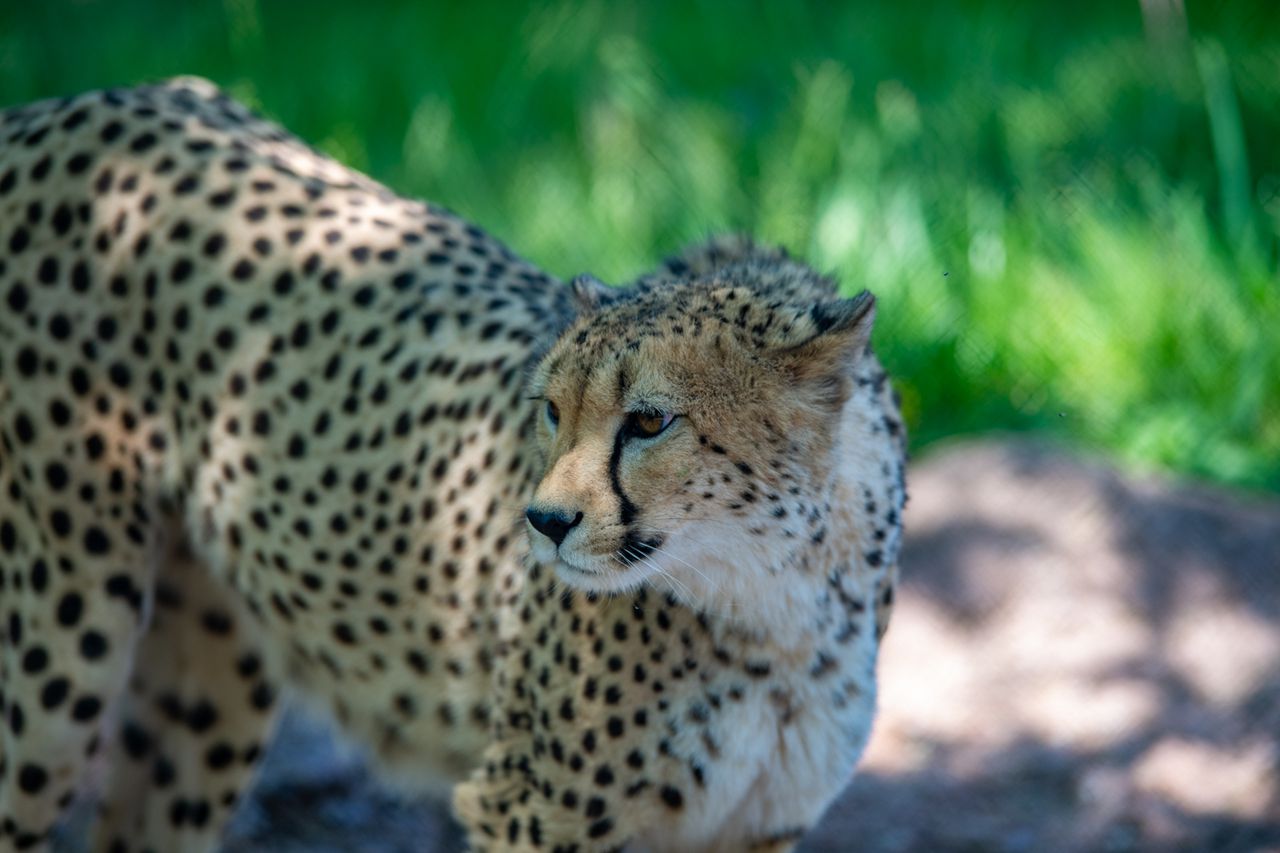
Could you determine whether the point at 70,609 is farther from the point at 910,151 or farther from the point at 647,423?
the point at 910,151

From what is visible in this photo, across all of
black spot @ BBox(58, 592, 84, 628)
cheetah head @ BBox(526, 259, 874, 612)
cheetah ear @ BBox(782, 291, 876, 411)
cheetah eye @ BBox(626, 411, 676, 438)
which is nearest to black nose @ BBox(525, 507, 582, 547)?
cheetah head @ BBox(526, 259, 874, 612)

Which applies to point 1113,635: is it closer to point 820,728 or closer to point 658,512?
point 820,728

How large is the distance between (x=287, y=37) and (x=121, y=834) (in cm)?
377

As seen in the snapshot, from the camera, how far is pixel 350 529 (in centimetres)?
235

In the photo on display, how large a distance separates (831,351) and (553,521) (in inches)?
15.0

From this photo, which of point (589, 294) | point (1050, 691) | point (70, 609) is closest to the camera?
point (589, 294)

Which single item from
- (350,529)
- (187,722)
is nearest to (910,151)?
(350,529)

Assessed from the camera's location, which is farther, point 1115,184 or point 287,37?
point 287,37

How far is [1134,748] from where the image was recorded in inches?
127

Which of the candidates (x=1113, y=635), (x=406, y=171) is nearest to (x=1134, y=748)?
(x=1113, y=635)

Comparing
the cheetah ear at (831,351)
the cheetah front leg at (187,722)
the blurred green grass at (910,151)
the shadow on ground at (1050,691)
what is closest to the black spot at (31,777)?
the cheetah front leg at (187,722)

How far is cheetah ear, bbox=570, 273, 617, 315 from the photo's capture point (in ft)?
6.51

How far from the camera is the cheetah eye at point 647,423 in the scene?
1.77 m

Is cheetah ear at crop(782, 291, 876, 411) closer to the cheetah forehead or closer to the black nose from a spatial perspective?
the cheetah forehead
